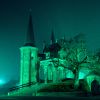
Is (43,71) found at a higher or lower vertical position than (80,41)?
lower

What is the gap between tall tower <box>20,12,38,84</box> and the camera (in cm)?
9776

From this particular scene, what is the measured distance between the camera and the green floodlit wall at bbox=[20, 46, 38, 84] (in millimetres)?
97338

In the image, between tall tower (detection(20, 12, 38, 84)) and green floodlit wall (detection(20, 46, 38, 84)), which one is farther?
tall tower (detection(20, 12, 38, 84))

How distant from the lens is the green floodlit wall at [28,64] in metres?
97.3

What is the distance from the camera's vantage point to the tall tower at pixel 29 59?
9776cm

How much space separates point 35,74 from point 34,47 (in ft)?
30.2

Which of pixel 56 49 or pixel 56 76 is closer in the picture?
pixel 56 76

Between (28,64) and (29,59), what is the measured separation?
184 centimetres

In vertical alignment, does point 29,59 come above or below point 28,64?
above

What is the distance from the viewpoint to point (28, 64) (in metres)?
99.1

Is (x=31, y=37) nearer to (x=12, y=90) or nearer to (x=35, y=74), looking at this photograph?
(x=35, y=74)

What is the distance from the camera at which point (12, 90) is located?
248 feet

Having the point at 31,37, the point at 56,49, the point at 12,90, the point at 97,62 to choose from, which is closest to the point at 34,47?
the point at 31,37

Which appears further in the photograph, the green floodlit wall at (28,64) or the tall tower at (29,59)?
the tall tower at (29,59)
